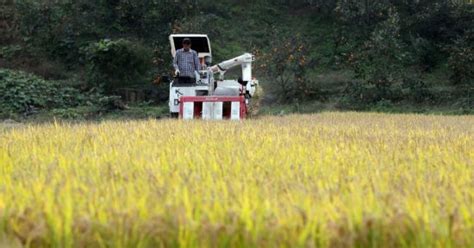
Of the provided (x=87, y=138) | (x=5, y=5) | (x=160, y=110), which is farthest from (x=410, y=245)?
(x=5, y=5)

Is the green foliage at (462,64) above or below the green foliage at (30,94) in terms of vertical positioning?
above

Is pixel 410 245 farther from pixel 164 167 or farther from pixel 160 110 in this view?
pixel 160 110

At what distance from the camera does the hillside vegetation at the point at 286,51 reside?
16.3 m

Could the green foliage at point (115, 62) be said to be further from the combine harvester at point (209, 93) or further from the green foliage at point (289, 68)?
the combine harvester at point (209, 93)

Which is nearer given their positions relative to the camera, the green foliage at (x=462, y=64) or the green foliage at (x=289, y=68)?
the green foliage at (x=462, y=64)

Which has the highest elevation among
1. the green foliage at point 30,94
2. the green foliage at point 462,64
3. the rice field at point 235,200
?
the green foliage at point 462,64

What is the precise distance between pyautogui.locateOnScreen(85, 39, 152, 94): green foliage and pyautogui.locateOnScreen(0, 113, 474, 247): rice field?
11.8 metres

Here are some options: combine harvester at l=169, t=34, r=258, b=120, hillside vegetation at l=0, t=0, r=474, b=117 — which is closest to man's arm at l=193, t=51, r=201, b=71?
combine harvester at l=169, t=34, r=258, b=120

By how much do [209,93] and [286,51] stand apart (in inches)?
234

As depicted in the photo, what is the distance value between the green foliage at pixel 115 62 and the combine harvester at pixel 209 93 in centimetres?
436

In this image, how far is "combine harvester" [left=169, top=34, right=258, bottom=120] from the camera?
10.3m

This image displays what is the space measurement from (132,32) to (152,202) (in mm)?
15717

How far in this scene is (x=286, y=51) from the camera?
16.5 m

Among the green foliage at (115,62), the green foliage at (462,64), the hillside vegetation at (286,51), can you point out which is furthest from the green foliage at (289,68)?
the green foliage at (462,64)
